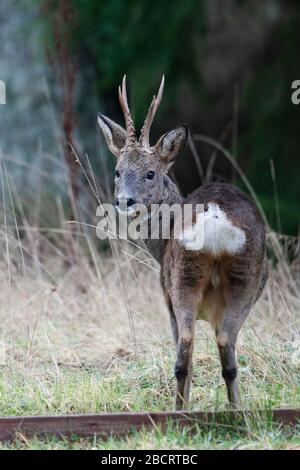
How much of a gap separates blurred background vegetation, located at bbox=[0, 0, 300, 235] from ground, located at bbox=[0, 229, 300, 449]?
9.09 feet

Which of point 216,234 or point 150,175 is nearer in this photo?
point 216,234

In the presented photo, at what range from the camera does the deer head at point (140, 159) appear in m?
5.60

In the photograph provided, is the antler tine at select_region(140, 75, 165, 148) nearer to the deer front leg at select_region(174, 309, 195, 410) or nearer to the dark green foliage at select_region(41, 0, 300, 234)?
the deer front leg at select_region(174, 309, 195, 410)

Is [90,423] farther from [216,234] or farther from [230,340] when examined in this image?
[216,234]

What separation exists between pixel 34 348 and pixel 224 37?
8499mm

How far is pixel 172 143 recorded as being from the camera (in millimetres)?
5875

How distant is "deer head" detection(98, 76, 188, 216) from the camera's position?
18.4 ft

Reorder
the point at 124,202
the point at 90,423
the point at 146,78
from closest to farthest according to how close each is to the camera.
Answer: the point at 90,423 → the point at 124,202 → the point at 146,78

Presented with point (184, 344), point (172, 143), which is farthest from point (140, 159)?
point (184, 344)

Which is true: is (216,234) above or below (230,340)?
above

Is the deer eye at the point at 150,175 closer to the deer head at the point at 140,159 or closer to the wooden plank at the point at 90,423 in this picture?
the deer head at the point at 140,159

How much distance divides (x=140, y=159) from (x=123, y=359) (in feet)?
4.57

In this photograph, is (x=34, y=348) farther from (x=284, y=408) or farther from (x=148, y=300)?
(x=284, y=408)

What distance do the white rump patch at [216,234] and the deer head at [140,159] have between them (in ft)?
2.44
